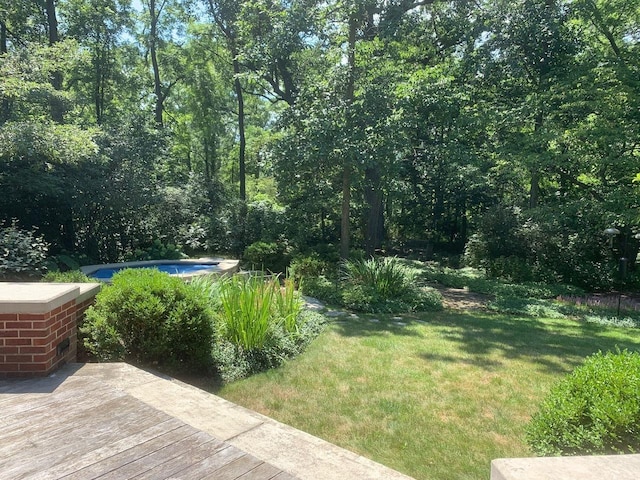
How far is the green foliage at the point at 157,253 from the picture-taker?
472 inches

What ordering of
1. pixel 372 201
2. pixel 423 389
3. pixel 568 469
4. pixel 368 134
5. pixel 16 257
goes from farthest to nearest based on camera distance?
1. pixel 372 201
2. pixel 368 134
3. pixel 16 257
4. pixel 423 389
5. pixel 568 469

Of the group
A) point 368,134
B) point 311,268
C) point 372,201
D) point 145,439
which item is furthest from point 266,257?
point 145,439

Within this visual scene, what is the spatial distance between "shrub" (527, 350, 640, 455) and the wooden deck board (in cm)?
145

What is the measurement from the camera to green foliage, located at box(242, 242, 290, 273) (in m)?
11.4

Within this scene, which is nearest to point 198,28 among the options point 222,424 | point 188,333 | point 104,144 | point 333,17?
point 104,144

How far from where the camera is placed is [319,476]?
1.91m

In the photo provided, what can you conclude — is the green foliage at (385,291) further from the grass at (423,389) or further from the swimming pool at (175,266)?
the swimming pool at (175,266)

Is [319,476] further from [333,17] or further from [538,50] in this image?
[538,50]

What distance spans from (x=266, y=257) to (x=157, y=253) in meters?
3.26

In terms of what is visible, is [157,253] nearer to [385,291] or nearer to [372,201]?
[372,201]

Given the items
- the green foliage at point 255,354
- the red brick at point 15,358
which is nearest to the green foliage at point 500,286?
the green foliage at point 255,354

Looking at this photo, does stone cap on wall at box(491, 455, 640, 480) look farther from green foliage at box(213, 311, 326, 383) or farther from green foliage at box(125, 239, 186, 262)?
green foliage at box(125, 239, 186, 262)

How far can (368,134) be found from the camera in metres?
9.41

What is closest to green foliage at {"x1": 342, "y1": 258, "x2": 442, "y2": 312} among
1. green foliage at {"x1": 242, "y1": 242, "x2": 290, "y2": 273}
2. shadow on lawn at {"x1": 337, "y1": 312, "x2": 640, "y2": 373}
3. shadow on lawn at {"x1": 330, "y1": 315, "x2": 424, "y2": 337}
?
shadow on lawn at {"x1": 337, "y1": 312, "x2": 640, "y2": 373}
